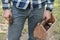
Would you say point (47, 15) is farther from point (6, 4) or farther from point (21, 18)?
point (6, 4)

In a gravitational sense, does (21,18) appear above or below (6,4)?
below

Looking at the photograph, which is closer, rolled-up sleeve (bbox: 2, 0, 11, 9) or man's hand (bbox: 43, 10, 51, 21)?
rolled-up sleeve (bbox: 2, 0, 11, 9)

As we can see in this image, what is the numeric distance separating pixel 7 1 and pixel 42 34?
84 centimetres

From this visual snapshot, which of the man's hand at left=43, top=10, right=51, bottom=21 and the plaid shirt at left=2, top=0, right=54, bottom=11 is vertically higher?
the plaid shirt at left=2, top=0, right=54, bottom=11

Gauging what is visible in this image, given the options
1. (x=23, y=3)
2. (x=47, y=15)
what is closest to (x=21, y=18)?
(x=23, y=3)

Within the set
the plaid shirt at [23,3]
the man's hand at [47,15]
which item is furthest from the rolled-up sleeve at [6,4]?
the man's hand at [47,15]

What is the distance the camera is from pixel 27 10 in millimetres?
3482

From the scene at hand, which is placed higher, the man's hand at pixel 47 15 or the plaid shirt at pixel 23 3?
the plaid shirt at pixel 23 3

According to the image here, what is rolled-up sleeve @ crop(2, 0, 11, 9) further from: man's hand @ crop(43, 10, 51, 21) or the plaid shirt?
man's hand @ crop(43, 10, 51, 21)

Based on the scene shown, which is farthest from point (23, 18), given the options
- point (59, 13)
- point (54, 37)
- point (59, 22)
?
point (59, 13)

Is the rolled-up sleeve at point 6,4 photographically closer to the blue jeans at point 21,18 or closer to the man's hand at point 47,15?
the blue jeans at point 21,18

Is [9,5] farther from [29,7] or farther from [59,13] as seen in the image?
[59,13]

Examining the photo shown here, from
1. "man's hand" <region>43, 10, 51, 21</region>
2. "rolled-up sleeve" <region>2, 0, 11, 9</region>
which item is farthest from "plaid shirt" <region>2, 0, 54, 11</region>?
"man's hand" <region>43, 10, 51, 21</region>

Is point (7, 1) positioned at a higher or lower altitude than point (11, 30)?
higher
